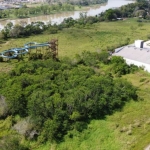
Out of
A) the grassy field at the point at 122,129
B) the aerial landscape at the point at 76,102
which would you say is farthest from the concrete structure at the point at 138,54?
the grassy field at the point at 122,129

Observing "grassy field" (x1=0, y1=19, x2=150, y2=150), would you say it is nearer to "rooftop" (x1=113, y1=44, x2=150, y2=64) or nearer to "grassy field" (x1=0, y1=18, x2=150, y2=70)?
"rooftop" (x1=113, y1=44, x2=150, y2=64)

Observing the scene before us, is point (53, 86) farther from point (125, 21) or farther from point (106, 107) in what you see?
point (125, 21)

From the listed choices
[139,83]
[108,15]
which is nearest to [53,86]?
[139,83]

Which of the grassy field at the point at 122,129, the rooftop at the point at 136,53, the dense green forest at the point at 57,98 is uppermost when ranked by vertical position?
the rooftop at the point at 136,53

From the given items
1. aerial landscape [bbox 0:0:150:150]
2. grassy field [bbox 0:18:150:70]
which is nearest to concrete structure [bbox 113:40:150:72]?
aerial landscape [bbox 0:0:150:150]

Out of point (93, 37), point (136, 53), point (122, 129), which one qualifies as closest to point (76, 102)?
point (122, 129)

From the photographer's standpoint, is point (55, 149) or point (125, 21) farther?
point (125, 21)

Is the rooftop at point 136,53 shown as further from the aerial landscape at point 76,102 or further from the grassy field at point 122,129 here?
the grassy field at point 122,129

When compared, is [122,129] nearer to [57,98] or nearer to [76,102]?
[76,102]
